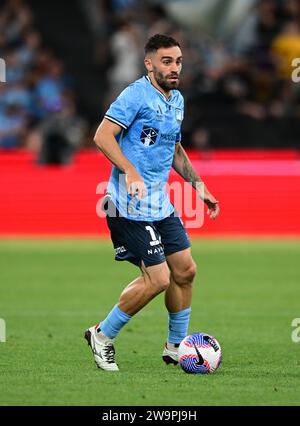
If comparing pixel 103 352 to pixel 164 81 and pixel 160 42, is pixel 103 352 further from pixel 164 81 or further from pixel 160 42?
pixel 160 42

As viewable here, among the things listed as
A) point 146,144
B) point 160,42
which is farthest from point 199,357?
point 160,42

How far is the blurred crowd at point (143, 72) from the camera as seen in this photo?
2230cm

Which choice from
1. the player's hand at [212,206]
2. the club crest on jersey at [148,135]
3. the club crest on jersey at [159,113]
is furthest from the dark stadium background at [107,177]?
the club crest on jersey at [159,113]

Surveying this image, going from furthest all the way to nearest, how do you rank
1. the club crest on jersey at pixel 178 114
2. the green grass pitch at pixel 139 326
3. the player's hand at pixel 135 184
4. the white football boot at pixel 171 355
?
the white football boot at pixel 171 355 → the club crest on jersey at pixel 178 114 → the player's hand at pixel 135 184 → the green grass pitch at pixel 139 326

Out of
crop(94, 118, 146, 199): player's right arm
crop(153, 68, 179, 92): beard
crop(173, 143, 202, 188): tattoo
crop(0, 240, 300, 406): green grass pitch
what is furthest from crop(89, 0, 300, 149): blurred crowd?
crop(94, 118, 146, 199): player's right arm

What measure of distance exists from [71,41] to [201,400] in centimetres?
1896

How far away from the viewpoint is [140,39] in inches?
955

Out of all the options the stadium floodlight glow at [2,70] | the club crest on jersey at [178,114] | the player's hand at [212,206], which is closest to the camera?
the club crest on jersey at [178,114]

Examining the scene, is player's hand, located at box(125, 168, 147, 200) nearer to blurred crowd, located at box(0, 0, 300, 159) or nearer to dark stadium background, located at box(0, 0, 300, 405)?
dark stadium background, located at box(0, 0, 300, 405)

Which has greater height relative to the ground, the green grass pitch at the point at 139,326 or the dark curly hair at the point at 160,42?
the dark curly hair at the point at 160,42

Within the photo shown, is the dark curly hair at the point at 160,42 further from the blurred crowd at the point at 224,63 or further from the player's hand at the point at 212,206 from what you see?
the blurred crowd at the point at 224,63
